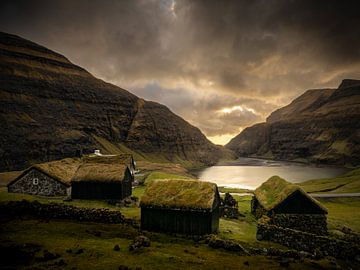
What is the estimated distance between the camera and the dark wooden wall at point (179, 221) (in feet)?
95.9

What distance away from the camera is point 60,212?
31.7 meters

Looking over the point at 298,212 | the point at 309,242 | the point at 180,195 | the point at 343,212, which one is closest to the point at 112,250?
the point at 180,195

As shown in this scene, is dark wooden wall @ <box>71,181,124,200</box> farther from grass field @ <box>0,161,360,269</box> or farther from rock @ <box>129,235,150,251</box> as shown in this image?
rock @ <box>129,235,150,251</box>

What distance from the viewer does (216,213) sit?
3158cm

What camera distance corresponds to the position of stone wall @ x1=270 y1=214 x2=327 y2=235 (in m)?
33.8

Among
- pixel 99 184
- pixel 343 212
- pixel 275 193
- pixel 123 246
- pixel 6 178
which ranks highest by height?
pixel 99 184

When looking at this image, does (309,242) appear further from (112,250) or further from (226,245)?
(112,250)

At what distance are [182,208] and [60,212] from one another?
14.4 metres

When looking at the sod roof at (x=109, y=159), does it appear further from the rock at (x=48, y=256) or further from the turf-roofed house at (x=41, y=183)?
the rock at (x=48, y=256)

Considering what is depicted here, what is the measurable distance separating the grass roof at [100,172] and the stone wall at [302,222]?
79.5 feet

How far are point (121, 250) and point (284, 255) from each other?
14364mm

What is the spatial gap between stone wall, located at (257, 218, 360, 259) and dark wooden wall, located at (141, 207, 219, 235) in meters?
5.76

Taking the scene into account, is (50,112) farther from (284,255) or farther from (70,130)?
(284,255)

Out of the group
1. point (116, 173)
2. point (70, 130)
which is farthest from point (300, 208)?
point (70, 130)
